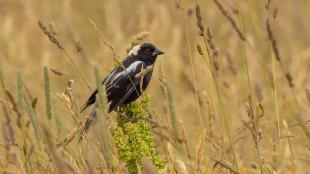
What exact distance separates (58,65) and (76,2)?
49.0 inches

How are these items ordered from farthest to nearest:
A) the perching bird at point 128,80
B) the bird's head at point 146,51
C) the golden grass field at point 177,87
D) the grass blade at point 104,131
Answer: the bird's head at point 146,51
the perching bird at point 128,80
the golden grass field at point 177,87
the grass blade at point 104,131

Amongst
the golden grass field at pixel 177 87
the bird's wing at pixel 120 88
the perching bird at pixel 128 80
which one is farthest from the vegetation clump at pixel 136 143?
the bird's wing at pixel 120 88

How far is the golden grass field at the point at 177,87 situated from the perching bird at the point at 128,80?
88mm

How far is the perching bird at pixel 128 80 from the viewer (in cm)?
331

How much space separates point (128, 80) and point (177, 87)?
1726mm

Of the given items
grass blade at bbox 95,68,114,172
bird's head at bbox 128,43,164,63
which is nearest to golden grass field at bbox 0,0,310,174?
grass blade at bbox 95,68,114,172

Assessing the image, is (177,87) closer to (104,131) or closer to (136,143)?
(136,143)

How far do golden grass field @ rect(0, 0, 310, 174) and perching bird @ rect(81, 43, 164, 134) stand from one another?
9 centimetres

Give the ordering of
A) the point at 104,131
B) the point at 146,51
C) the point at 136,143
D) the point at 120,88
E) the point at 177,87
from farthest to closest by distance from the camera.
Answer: the point at 177,87 < the point at 146,51 < the point at 120,88 < the point at 136,143 < the point at 104,131

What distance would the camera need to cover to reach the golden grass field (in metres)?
2.14

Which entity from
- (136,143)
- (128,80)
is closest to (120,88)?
(128,80)

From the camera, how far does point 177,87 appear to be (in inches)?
218

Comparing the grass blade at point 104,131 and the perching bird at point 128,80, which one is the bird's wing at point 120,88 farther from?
the grass blade at point 104,131

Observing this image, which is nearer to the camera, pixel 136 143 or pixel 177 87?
pixel 136 143
